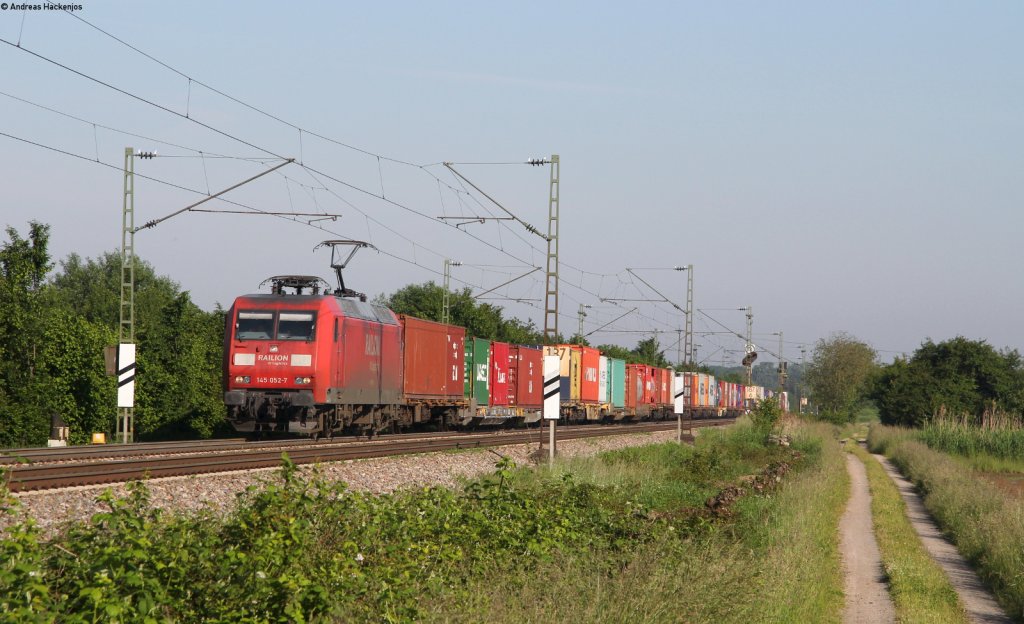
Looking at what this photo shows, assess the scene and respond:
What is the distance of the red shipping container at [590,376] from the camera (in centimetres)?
5091

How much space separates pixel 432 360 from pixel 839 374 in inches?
2516

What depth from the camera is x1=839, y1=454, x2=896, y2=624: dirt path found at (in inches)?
516

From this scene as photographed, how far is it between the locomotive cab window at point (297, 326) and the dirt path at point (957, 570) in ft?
47.7

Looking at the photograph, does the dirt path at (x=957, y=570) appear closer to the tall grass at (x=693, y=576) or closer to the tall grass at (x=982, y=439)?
the tall grass at (x=693, y=576)

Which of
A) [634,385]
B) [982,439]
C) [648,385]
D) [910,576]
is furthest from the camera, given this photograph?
[648,385]

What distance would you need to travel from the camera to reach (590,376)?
52562 mm

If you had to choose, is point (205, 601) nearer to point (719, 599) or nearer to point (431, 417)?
point (719, 599)

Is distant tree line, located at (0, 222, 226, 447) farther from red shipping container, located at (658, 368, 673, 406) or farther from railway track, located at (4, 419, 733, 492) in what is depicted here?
red shipping container, located at (658, 368, 673, 406)

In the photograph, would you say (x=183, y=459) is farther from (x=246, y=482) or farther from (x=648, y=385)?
(x=648, y=385)

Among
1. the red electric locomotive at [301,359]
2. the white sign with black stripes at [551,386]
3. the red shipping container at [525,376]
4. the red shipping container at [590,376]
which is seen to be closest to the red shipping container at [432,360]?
the red electric locomotive at [301,359]

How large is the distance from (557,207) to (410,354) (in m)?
8.44

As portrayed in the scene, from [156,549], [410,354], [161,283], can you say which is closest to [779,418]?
[410,354]

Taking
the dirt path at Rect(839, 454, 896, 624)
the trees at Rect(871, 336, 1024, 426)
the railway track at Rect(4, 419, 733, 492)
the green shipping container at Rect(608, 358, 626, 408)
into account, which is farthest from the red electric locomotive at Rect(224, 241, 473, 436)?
the trees at Rect(871, 336, 1024, 426)

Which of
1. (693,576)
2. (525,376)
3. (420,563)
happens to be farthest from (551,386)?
(525,376)
